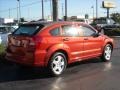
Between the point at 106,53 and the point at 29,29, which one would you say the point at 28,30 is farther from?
the point at 106,53

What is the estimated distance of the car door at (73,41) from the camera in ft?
32.1

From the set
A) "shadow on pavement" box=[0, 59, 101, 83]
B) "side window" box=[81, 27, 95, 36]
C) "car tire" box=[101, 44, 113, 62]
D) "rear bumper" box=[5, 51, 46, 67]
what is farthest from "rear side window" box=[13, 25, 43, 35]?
"car tire" box=[101, 44, 113, 62]

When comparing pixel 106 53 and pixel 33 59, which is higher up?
pixel 33 59

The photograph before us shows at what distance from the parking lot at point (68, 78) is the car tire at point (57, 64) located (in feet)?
0.56

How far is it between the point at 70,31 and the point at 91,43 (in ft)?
3.86

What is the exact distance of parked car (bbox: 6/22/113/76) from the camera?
352 inches

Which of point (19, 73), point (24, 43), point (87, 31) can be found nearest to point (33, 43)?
point (24, 43)

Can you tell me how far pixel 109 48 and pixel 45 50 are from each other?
3782mm

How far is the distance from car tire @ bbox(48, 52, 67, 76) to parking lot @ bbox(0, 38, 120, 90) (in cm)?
17

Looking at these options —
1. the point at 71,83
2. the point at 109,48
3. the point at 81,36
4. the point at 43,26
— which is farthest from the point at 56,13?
the point at 71,83

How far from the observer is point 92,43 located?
35.9 ft

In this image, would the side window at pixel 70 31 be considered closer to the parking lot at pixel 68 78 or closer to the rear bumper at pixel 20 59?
the parking lot at pixel 68 78

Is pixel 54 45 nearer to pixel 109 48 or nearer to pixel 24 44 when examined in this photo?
pixel 24 44

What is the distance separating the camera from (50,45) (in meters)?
9.15
